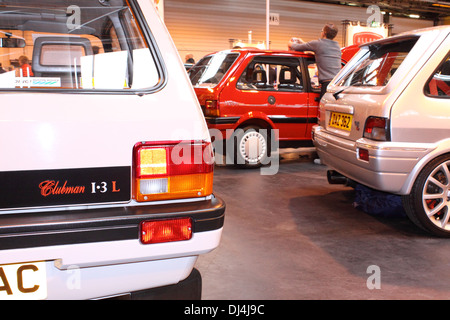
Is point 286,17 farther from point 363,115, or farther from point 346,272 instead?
point 346,272

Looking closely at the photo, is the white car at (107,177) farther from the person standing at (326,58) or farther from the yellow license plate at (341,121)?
the person standing at (326,58)

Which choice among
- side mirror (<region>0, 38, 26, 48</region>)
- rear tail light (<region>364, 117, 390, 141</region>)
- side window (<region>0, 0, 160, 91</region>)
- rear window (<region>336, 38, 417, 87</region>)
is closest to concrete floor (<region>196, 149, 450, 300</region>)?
rear tail light (<region>364, 117, 390, 141</region>)

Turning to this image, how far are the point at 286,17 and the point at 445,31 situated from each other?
44.2 ft

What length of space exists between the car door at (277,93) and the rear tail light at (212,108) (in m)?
0.24

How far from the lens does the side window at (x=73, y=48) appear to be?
1922mm

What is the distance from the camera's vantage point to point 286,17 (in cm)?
1639

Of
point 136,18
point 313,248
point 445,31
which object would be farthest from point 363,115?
point 136,18

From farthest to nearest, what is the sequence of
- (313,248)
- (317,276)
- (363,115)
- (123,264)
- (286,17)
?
(286,17)
(363,115)
(313,248)
(317,276)
(123,264)

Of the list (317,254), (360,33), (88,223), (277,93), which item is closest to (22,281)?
(88,223)

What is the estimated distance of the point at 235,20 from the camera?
15.5 m

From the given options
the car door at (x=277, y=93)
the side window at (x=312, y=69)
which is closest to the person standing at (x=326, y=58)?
the side window at (x=312, y=69)

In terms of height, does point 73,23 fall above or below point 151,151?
above

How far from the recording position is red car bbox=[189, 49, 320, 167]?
245 inches

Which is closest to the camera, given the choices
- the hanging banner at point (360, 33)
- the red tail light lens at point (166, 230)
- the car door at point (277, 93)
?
the red tail light lens at point (166, 230)
